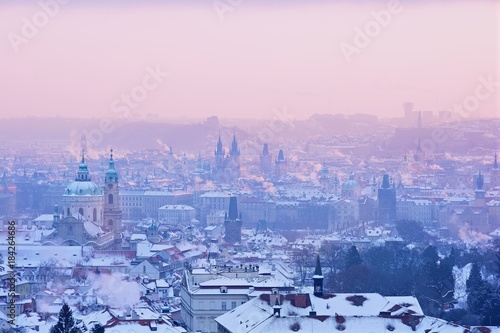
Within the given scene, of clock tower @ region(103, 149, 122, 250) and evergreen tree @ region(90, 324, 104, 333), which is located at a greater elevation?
evergreen tree @ region(90, 324, 104, 333)

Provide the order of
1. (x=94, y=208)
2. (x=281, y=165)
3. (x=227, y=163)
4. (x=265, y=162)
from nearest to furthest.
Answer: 1. (x=94, y=208)
2. (x=227, y=163)
3. (x=281, y=165)
4. (x=265, y=162)

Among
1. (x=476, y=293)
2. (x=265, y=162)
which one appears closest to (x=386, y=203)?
(x=265, y=162)

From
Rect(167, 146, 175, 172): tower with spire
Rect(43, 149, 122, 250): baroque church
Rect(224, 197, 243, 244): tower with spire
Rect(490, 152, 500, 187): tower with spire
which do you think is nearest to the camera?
Rect(43, 149, 122, 250): baroque church

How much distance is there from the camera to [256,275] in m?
46.1

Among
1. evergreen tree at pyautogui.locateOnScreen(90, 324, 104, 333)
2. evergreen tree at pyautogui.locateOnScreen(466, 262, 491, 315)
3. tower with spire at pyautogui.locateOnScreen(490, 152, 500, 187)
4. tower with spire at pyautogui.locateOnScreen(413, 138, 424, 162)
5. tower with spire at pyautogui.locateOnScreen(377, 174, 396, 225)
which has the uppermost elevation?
evergreen tree at pyautogui.locateOnScreen(90, 324, 104, 333)

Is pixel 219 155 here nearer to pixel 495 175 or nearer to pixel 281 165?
pixel 281 165

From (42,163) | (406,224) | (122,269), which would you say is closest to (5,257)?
(122,269)

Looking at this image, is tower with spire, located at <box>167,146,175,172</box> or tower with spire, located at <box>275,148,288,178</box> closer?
tower with spire, located at <box>275,148,288,178</box>

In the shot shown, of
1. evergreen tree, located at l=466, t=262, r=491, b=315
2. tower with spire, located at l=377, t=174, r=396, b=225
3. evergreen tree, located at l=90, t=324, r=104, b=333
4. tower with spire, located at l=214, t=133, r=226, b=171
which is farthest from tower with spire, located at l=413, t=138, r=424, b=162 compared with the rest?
evergreen tree, located at l=90, t=324, r=104, b=333

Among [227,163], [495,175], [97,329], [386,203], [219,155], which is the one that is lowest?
[386,203]

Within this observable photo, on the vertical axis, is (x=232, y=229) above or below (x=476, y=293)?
below

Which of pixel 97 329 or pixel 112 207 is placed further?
pixel 112 207

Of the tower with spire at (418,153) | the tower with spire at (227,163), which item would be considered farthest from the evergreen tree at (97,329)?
the tower with spire at (418,153)

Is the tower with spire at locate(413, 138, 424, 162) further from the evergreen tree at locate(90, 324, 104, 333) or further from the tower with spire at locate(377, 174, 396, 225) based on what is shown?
the evergreen tree at locate(90, 324, 104, 333)
